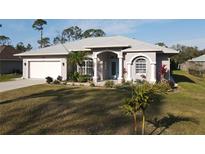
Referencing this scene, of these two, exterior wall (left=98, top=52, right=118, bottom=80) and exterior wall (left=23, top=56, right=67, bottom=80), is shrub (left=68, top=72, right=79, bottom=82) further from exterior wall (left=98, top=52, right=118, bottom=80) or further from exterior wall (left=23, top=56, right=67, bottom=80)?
exterior wall (left=98, top=52, right=118, bottom=80)

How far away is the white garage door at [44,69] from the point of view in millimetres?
29908

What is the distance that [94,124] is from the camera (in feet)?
37.4

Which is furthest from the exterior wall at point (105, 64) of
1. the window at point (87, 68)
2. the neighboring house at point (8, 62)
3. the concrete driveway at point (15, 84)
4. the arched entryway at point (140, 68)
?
the neighboring house at point (8, 62)

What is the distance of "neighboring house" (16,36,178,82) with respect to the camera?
25.4 metres

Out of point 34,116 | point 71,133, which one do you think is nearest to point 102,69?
point 34,116

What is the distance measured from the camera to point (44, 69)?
3072 centimetres

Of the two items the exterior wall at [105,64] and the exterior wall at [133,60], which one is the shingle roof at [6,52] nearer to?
the exterior wall at [105,64]

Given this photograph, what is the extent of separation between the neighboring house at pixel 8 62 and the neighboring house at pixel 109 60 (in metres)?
10.8
